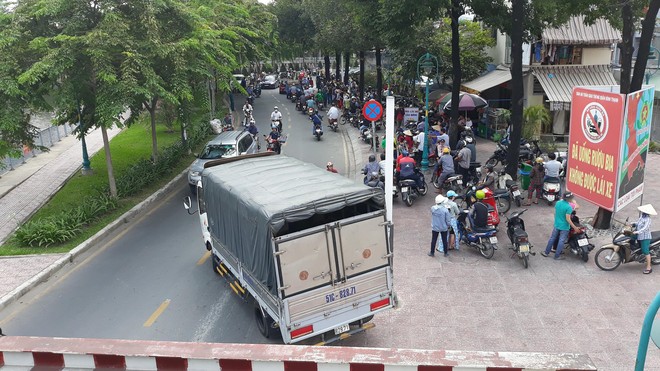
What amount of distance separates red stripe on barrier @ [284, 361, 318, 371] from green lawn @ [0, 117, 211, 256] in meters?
9.43

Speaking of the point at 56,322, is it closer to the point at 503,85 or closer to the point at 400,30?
the point at 400,30

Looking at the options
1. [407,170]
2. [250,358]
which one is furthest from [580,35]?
[250,358]

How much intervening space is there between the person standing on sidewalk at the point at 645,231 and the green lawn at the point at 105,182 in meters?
12.3

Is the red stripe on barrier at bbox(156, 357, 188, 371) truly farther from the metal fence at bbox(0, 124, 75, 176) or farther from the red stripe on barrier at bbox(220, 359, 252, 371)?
the metal fence at bbox(0, 124, 75, 176)

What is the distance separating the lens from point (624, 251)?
34.8ft

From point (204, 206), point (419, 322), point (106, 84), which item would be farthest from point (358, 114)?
point (419, 322)

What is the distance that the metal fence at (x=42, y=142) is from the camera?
69.3ft

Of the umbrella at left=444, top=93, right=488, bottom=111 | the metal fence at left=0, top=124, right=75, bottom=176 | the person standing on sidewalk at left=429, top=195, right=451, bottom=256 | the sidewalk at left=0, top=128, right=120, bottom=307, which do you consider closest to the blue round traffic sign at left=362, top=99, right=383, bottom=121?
the person standing on sidewalk at left=429, top=195, right=451, bottom=256

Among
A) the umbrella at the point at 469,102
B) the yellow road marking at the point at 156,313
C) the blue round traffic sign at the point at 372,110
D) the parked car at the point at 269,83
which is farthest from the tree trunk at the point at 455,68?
the parked car at the point at 269,83

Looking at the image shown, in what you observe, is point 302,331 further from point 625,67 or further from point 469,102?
point 469,102

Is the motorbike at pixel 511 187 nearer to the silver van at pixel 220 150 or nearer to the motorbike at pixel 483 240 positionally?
the motorbike at pixel 483 240

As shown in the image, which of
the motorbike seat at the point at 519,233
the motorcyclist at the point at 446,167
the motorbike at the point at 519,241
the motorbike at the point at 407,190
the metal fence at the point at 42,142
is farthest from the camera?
the metal fence at the point at 42,142

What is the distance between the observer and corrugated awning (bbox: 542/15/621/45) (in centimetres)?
2297

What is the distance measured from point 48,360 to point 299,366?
278 cm
